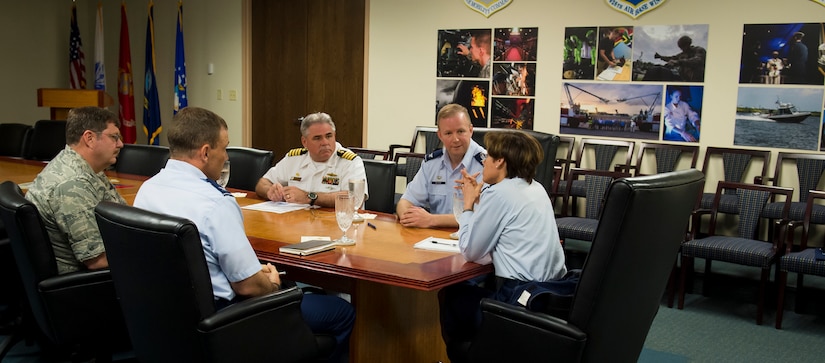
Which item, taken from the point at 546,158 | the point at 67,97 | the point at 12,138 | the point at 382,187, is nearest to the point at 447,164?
the point at 382,187

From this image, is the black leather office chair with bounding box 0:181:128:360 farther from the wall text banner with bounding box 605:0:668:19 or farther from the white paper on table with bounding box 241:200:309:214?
the wall text banner with bounding box 605:0:668:19

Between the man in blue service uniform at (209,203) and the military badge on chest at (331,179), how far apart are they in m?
1.74

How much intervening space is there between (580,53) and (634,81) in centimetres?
57

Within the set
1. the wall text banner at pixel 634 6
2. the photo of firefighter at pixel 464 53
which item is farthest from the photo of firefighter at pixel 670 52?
the photo of firefighter at pixel 464 53

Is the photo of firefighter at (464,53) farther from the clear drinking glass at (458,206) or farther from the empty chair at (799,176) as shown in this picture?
the clear drinking glass at (458,206)

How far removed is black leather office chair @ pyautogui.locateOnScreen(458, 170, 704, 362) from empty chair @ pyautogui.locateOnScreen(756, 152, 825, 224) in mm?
3929

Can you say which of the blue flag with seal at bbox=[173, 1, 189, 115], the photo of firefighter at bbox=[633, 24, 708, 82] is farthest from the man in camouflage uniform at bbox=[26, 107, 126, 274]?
the blue flag with seal at bbox=[173, 1, 189, 115]

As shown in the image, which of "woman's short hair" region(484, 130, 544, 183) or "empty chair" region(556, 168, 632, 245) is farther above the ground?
"woman's short hair" region(484, 130, 544, 183)

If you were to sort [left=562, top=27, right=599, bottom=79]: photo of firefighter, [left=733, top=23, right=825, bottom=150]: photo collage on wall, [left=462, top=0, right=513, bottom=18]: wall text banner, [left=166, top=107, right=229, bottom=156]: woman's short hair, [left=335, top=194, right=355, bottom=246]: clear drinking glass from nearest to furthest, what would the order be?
[left=166, top=107, right=229, bottom=156]: woman's short hair < [left=335, top=194, right=355, bottom=246]: clear drinking glass < [left=733, top=23, right=825, bottom=150]: photo collage on wall < [left=562, top=27, right=599, bottom=79]: photo of firefighter < [left=462, top=0, right=513, bottom=18]: wall text banner

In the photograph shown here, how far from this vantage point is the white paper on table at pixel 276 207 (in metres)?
3.68

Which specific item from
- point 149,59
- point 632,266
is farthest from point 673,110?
point 149,59

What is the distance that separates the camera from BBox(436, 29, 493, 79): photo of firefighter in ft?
25.2

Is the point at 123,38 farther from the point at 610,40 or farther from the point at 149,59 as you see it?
the point at 610,40

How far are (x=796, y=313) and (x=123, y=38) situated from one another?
8.25 m
